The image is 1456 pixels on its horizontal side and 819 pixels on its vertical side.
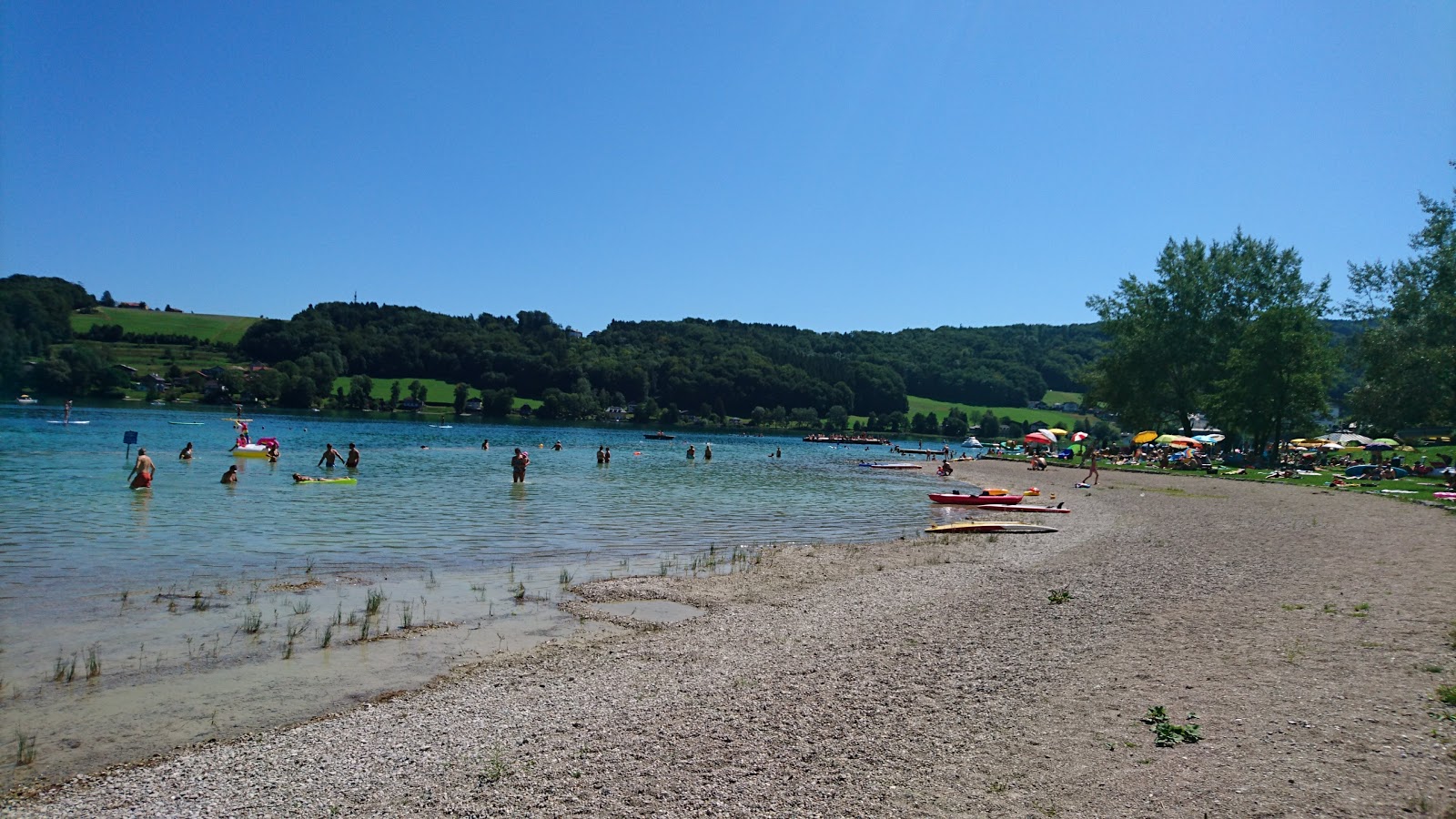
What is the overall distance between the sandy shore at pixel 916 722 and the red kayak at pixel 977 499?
59.8ft

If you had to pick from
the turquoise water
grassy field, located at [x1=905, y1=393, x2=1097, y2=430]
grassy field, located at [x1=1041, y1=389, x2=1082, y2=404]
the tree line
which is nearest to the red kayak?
the turquoise water

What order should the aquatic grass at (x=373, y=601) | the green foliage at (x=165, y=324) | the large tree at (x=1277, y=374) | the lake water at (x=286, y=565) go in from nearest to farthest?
the lake water at (x=286, y=565) → the aquatic grass at (x=373, y=601) → the large tree at (x=1277, y=374) → the green foliage at (x=165, y=324)

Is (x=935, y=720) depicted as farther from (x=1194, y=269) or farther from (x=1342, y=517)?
(x=1194, y=269)

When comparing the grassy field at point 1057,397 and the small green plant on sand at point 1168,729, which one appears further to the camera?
the grassy field at point 1057,397

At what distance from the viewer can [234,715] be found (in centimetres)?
788

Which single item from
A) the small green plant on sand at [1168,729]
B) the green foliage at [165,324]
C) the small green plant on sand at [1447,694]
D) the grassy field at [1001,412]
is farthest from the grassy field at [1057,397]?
the small green plant on sand at [1168,729]

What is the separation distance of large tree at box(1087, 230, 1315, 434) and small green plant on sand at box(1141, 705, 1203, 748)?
5501 cm

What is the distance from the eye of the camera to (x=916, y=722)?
7188 mm

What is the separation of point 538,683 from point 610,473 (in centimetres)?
3927

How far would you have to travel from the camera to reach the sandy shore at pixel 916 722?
5.70m

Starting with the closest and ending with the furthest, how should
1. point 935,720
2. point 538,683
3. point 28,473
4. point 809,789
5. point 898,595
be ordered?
point 809,789
point 935,720
point 538,683
point 898,595
point 28,473

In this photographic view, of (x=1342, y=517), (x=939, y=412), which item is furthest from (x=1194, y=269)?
(x=939, y=412)

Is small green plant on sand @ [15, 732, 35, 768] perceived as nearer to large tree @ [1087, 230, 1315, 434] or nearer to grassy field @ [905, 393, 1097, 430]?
large tree @ [1087, 230, 1315, 434]

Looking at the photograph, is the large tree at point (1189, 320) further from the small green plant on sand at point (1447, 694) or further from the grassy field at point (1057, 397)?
the grassy field at point (1057, 397)
